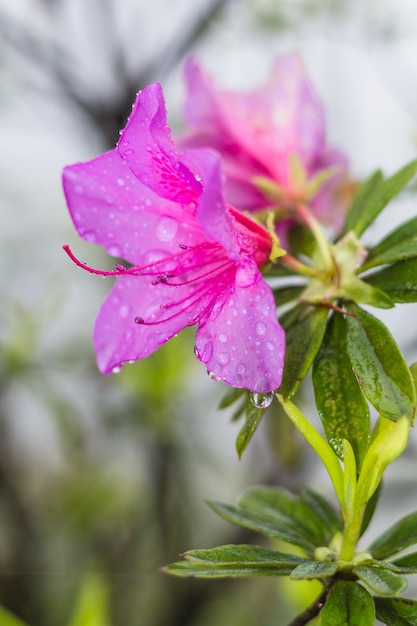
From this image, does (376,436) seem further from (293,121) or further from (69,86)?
(69,86)

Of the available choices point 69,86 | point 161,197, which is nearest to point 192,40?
point 69,86

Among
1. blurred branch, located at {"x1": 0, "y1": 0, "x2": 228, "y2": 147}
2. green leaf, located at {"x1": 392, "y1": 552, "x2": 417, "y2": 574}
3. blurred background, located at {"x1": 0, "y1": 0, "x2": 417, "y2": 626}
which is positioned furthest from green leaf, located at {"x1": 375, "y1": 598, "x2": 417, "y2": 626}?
blurred branch, located at {"x1": 0, "y1": 0, "x2": 228, "y2": 147}

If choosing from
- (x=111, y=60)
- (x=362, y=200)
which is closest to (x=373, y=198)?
(x=362, y=200)

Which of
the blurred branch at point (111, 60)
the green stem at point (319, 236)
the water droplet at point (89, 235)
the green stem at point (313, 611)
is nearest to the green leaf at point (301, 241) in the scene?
the green stem at point (319, 236)

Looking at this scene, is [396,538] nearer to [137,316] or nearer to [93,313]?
[137,316]

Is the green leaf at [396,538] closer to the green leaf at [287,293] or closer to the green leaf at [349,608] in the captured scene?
the green leaf at [349,608]

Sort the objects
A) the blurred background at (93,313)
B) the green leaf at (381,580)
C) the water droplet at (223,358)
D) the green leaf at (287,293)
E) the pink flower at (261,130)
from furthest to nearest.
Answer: the blurred background at (93,313) → the pink flower at (261,130) → the green leaf at (287,293) → the water droplet at (223,358) → the green leaf at (381,580)

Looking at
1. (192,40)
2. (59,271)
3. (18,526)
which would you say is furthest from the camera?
(59,271)
